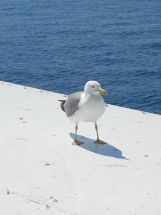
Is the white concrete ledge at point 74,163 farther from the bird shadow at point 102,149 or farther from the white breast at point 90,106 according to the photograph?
the white breast at point 90,106

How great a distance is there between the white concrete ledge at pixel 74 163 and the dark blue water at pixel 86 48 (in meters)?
9.66

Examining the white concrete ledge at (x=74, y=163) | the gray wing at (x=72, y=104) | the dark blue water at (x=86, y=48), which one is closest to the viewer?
the white concrete ledge at (x=74, y=163)

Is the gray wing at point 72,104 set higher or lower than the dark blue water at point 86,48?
higher

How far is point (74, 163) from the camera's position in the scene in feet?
26.2

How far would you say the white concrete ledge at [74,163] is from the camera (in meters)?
6.55

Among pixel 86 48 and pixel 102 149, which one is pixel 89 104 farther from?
pixel 86 48

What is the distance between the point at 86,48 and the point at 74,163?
21.3 meters

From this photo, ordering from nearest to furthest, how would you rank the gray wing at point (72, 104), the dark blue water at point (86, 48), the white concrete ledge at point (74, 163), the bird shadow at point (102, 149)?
the white concrete ledge at point (74, 163) < the bird shadow at point (102, 149) < the gray wing at point (72, 104) < the dark blue water at point (86, 48)

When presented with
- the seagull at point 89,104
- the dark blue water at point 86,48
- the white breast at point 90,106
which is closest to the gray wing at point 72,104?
the seagull at point 89,104

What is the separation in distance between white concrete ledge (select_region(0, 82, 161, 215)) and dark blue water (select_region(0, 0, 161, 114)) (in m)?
9.66

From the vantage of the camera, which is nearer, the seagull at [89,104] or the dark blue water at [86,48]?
the seagull at [89,104]

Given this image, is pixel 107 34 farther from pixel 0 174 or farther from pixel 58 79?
pixel 0 174

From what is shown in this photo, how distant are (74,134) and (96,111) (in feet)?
3.44

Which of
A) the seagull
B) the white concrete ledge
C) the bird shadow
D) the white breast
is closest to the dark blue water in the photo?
the white concrete ledge
